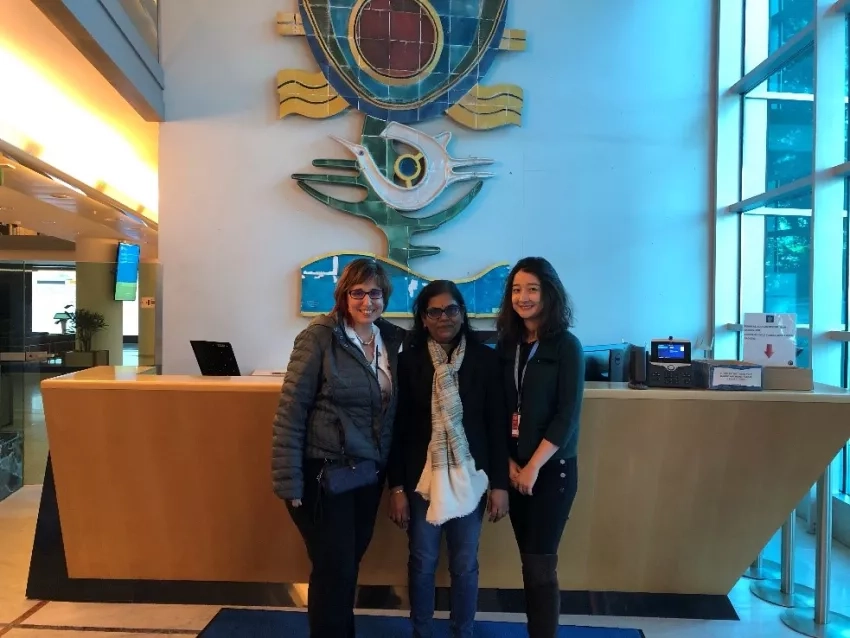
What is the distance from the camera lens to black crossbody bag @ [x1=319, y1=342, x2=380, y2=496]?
1888 millimetres

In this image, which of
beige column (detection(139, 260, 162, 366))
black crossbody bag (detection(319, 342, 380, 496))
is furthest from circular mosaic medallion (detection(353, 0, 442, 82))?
black crossbody bag (detection(319, 342, 380, 496))

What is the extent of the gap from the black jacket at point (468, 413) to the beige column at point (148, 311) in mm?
2844

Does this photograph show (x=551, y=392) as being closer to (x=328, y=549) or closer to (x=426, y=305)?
(x=426, y=305)

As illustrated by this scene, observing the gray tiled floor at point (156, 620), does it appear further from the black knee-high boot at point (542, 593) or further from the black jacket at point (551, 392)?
the black jacket at point (551, 392)

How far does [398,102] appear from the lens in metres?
4.25

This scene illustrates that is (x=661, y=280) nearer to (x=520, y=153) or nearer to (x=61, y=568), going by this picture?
(x=520, y=153)

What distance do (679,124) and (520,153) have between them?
1.19 meters

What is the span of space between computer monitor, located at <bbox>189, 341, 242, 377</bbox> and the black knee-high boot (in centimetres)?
166

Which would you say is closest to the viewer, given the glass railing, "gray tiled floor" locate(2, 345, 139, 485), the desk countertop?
the desk countertop

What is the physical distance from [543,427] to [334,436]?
0.68 metres

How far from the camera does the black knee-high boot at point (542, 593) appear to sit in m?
2.02

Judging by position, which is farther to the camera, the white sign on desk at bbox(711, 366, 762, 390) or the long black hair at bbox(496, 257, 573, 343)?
the white sign on desk at bbox(711, 366, 762, 390)

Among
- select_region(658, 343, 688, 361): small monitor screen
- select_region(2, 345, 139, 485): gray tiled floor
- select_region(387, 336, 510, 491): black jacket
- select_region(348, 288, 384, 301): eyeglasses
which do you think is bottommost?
select_region(2, 345, 139, 485): gray tiled floor

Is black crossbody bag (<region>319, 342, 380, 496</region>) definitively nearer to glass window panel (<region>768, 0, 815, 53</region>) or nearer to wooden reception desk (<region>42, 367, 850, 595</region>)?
wooden reception desk (<region>42, 367, 850, 595</region>)
